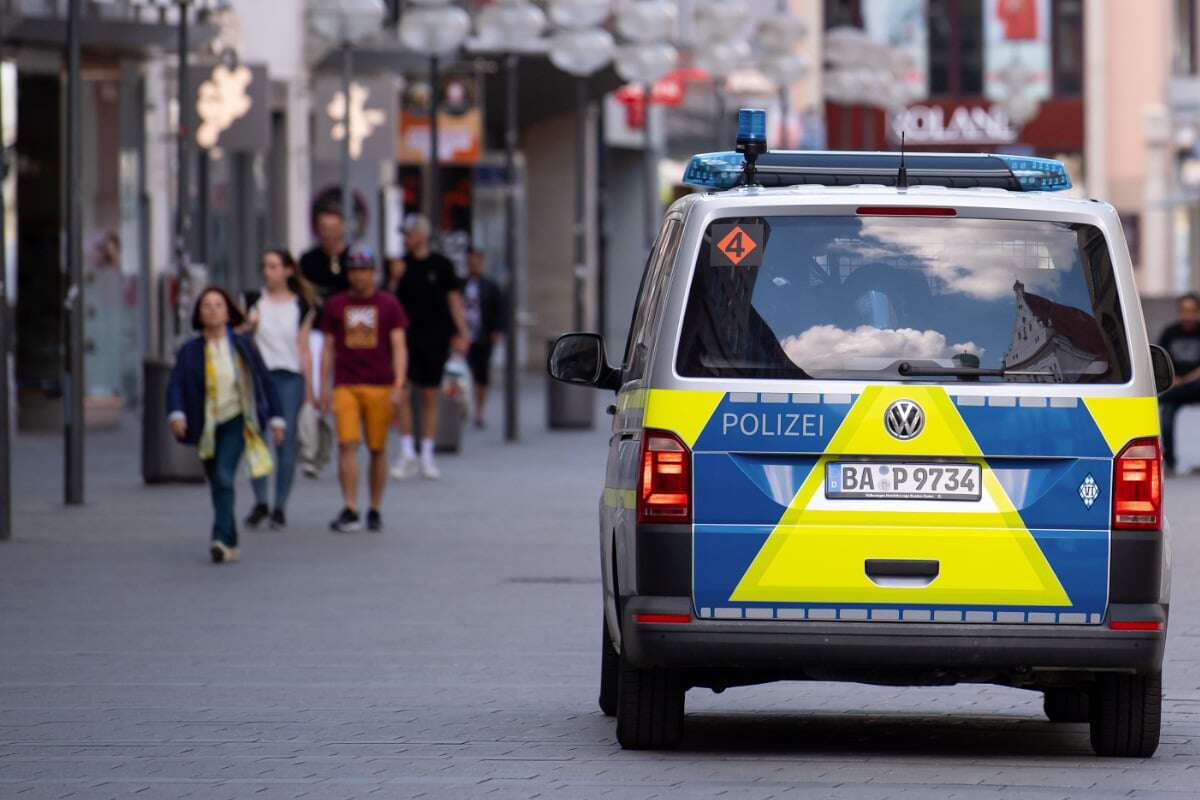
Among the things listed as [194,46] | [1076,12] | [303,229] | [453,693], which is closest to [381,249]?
[303,229]

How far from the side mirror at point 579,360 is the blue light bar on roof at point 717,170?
2.01 ft

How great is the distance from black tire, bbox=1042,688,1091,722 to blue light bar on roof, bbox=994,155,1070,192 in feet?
5.74

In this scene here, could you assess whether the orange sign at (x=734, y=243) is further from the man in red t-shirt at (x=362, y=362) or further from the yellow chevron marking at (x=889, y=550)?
the man in red t-shirt at (x=362, y=362)

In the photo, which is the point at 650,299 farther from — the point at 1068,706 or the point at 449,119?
the point at 449,119

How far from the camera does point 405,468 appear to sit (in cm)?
2341

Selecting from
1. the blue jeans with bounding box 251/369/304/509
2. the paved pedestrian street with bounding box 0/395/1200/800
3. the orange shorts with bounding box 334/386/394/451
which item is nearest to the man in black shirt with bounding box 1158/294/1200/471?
the paved pedestrian street with bounding box 0/395/1200/800

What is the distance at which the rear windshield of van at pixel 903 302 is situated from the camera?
870 centimetres

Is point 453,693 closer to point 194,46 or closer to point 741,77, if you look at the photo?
point 194,46

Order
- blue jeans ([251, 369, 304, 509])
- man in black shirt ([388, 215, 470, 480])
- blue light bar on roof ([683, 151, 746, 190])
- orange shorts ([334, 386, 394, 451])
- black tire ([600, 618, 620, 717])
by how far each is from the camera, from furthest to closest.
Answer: man in black shirt ([388, 215, 470, 480]) < blue jeans ([251, 369, 304, 509]) < orange shorts ([334, 386, 394, 451]) < black tire ([600, 618, 620, 717]) < blue light bar on roof ([683, 151, 746, 190])

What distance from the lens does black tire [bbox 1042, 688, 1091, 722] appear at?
1018 centimetres

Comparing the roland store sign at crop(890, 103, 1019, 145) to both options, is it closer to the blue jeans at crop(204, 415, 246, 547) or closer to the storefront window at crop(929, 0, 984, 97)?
the storefront window at crop(929, 0, 984, 97)

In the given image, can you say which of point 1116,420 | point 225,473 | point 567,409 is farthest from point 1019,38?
point 1116,420

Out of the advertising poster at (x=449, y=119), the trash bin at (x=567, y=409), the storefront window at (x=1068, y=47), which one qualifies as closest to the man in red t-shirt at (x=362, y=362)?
the trash bin at (x=567, y=409)

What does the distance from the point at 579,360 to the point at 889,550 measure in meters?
1.51
